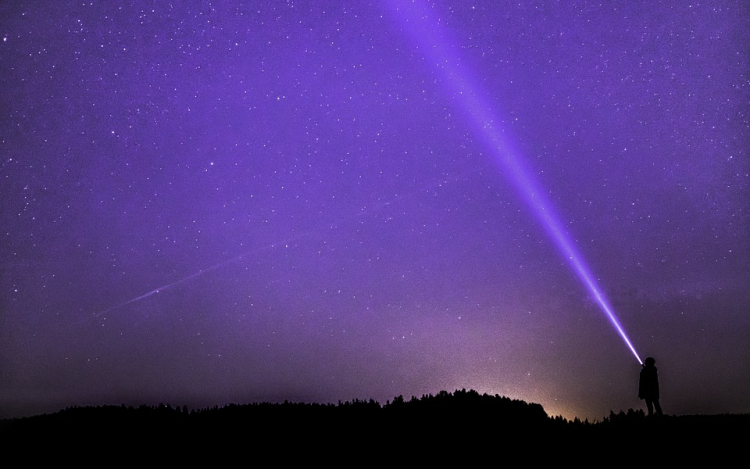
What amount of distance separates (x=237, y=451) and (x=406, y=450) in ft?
11.1

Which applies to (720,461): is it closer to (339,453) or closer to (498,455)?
(498,455)

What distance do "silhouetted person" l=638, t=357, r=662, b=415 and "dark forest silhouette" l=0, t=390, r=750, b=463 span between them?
49.8 inches

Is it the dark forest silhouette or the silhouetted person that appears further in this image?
the silhouetted person

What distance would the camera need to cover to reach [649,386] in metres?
11.1

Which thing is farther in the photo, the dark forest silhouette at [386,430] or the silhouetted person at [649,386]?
the silhouetted person at [649,386]

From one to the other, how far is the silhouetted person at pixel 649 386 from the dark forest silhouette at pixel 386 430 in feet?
4.15

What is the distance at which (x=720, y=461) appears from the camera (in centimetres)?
705

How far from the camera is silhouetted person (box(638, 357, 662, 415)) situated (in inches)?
437

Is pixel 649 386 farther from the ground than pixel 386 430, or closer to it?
farther from the ground

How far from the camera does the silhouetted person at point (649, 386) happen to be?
11.1 metres

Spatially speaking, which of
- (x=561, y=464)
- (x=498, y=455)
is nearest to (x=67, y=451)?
(x=498, y=455)

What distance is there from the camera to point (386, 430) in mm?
10375

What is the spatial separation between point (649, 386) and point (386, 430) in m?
6.17

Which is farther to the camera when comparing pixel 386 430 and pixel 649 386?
pixel 649 386
